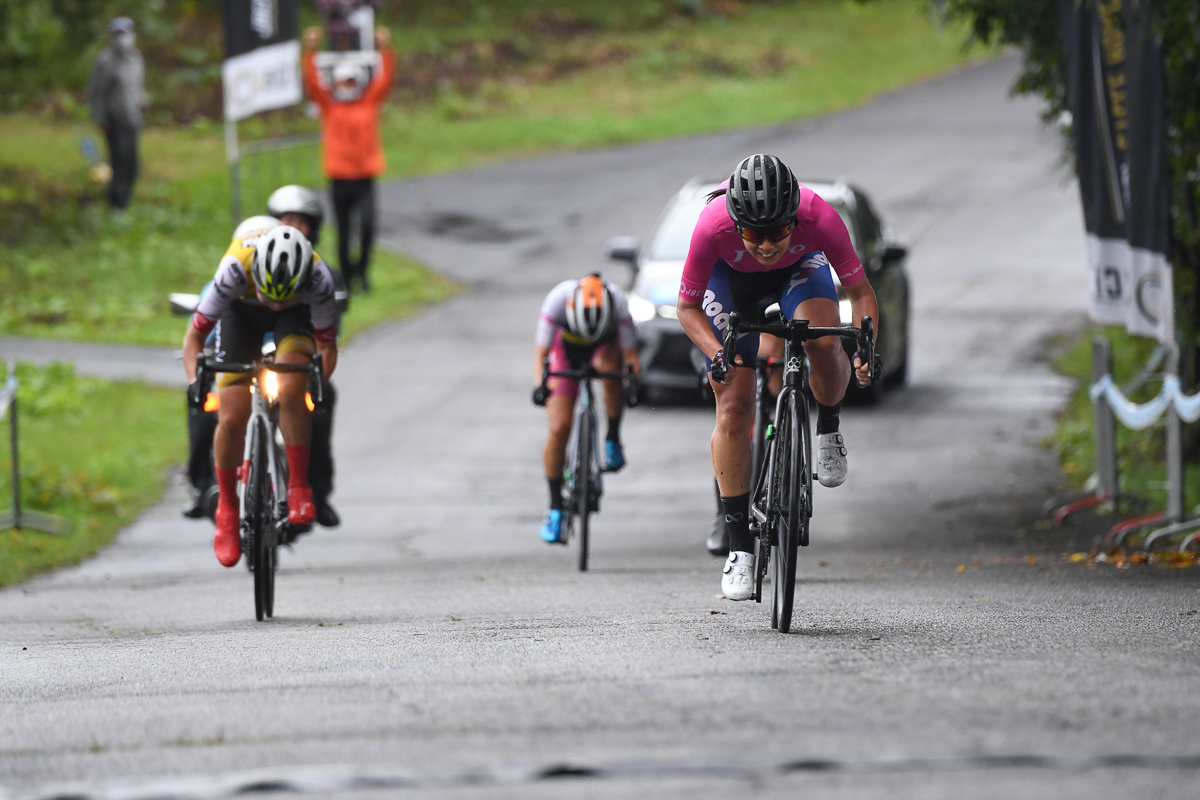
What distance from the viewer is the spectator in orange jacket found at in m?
21.0

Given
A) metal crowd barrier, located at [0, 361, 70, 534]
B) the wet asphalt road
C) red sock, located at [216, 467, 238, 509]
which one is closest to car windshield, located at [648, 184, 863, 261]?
the wet asphalt road

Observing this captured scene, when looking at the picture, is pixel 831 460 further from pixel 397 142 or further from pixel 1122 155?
pixel 397 142

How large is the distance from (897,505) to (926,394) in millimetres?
4622

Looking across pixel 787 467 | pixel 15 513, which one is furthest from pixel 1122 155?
pixel 15 513

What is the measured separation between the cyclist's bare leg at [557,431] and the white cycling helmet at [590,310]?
1.68 ft

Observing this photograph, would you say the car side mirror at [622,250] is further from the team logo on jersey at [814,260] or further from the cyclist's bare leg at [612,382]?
the team logo on jersey at [814,260]

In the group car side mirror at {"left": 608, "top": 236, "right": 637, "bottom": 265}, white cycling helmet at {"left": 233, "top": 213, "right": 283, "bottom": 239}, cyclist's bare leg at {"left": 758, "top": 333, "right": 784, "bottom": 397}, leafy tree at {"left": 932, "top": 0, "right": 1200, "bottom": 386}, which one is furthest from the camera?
car side mirror at {"left": 608, "top": 236, "right": 637, "bottom": 265}

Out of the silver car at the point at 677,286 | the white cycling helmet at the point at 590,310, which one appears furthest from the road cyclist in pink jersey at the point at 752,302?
the silver car at the point at 677,286

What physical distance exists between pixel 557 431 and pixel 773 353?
7.88 feet

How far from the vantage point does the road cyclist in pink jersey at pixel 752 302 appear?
7.38 metres

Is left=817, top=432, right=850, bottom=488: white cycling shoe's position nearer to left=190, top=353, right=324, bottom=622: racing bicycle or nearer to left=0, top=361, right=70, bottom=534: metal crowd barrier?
left=190, top=353, right=324, bottom=622: racing bicycle

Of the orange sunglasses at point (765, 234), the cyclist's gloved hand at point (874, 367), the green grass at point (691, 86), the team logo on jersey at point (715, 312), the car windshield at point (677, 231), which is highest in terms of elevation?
the green grass at point (691, 86)

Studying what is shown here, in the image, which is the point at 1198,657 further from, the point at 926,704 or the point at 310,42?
the point at 310,42

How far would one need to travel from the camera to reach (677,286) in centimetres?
Answer: 1656
